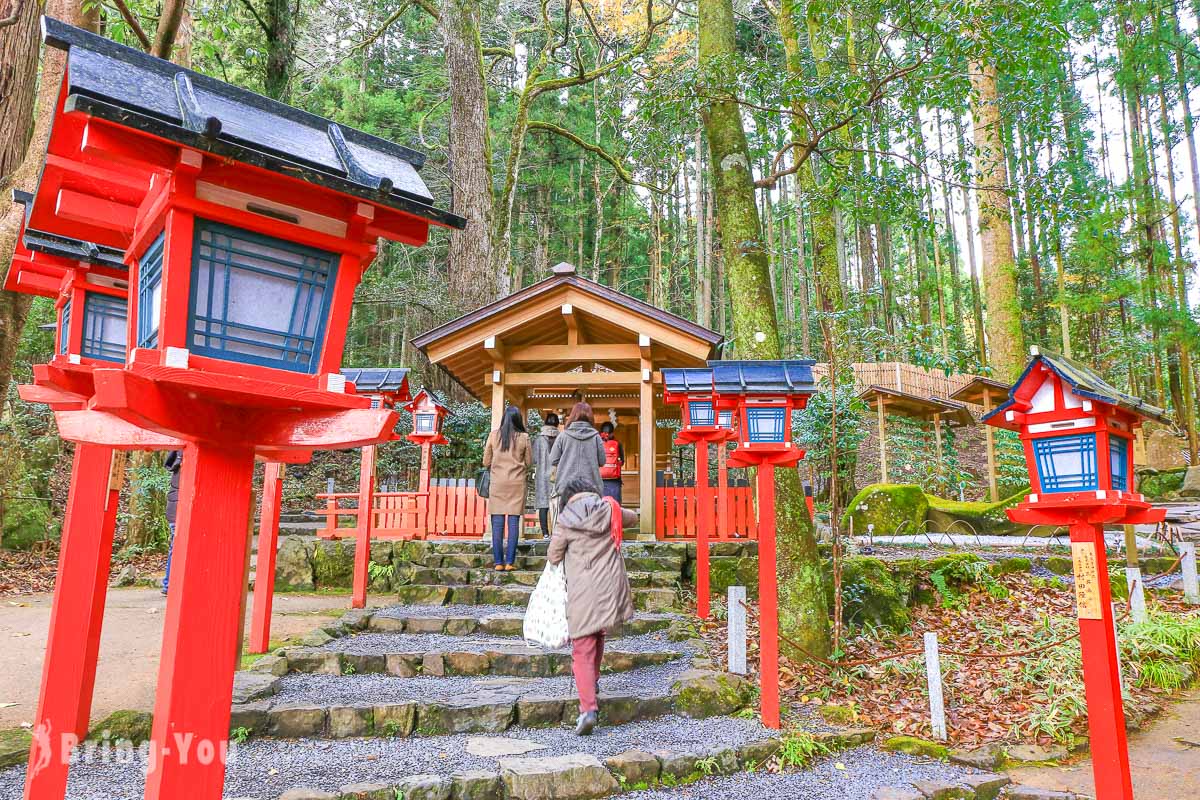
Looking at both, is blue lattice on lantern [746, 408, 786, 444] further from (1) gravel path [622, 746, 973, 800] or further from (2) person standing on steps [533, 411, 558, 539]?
(2) person standing on steps [533, 411, 558, 539]

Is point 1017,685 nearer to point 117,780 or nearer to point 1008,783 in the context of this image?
point 1008,783

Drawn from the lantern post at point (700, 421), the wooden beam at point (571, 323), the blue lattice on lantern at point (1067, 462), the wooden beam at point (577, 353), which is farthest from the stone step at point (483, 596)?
the blue lattice on lantern at point (1067, 462)

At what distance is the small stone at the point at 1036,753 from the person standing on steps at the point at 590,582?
114 inches

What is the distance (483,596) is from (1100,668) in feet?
17.8

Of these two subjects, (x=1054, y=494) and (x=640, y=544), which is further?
(x=640, y=544)

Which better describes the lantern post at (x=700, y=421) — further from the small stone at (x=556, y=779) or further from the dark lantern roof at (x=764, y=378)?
the small stone at (x=556, y=779)

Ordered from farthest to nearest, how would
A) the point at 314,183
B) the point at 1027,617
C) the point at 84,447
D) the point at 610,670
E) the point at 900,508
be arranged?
1. the point at 900,508
2. the point at 1027,617
3. the point at 610,670
4. the point at 84,447
5. the point at 314,183

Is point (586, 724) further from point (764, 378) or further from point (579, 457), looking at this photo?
point (764, 378)

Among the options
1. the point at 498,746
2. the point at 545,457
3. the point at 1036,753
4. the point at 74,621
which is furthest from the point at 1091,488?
the point at 545,457

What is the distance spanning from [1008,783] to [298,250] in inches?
192

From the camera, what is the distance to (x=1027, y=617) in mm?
7082

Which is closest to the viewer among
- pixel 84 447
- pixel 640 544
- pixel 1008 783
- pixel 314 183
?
pixel 314 183

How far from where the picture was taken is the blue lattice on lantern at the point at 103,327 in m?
3.09

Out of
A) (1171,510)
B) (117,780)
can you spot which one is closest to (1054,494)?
(117,780)
